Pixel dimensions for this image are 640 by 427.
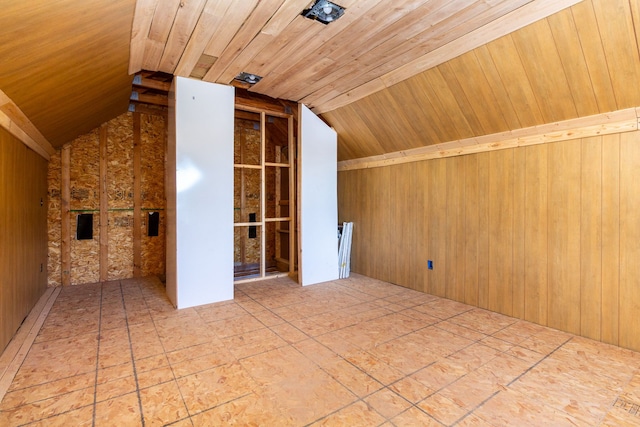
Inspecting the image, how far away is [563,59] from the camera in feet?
8.02

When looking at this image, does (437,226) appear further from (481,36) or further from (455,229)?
(481,36)

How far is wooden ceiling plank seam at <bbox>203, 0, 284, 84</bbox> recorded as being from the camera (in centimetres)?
229

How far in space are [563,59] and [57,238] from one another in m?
6.16

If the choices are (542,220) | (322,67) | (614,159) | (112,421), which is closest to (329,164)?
(322,67)

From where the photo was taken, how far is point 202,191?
12.0 feet

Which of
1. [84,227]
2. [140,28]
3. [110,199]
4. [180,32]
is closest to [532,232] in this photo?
[180,32]

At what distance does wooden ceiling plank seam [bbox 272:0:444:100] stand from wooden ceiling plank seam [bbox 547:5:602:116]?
2.52 ft

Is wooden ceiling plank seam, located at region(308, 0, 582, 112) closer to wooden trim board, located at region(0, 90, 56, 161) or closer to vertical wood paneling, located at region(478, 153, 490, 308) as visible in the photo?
vertical wood paneling, located at region(478, 153, 490, 308)

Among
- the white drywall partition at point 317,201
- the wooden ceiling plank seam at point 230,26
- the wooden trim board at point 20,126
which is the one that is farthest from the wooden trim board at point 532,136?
the wooden trim board at point 20,126

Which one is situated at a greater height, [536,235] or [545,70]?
[545,70]

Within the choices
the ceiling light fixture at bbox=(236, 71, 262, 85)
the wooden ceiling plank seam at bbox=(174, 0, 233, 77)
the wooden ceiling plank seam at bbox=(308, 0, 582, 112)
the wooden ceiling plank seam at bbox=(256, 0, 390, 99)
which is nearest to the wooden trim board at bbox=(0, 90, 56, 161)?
the wooden ceiling plank seam at bbox=(174, 0, 233, 77)

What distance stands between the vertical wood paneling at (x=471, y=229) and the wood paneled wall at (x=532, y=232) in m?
0.01

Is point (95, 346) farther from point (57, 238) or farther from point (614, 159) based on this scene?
point (614, 159)

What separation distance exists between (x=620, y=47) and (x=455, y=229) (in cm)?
218
